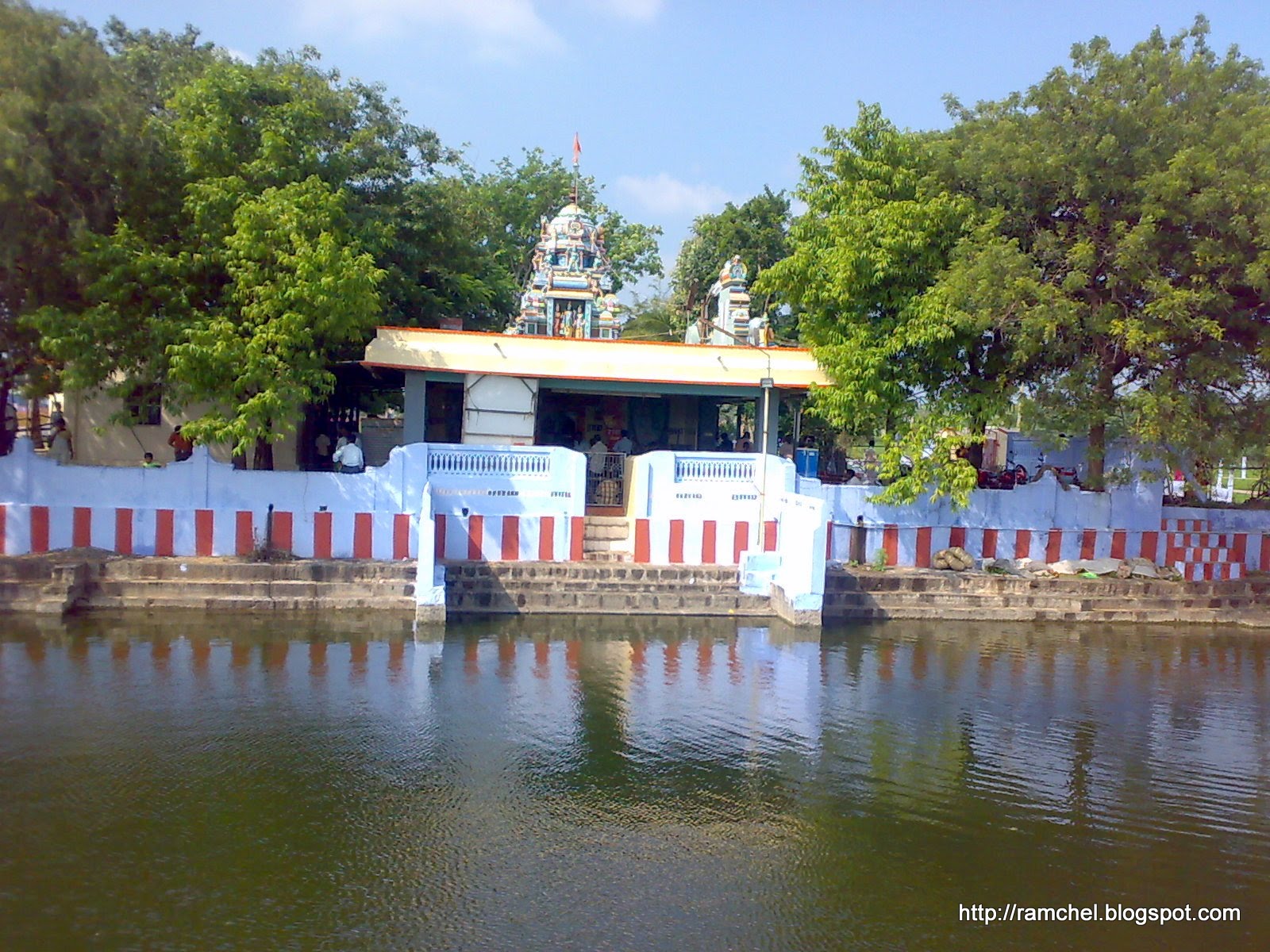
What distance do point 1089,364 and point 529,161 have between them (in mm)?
24089

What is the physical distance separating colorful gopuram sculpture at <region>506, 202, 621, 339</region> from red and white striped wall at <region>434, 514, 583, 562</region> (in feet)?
20.8

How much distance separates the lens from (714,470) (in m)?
14.8

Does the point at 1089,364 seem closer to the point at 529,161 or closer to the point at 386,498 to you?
the point at 386,498

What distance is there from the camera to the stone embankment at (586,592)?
506 inches

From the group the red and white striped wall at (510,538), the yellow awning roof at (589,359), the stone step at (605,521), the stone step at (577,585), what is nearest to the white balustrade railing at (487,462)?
the red and white striped wall at (510,538)

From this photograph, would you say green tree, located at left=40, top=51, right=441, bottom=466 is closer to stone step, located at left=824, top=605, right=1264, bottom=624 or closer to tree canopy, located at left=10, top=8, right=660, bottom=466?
tree canopy, located at left=10, top=8, right=660, bottom=466

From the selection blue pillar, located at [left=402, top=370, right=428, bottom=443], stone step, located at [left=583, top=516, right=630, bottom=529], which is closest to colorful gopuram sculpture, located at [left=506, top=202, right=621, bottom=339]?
blue pillar, located at [left=402, top=370, right=428, bottom=443]

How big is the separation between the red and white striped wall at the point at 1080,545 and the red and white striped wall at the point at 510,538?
154 inches

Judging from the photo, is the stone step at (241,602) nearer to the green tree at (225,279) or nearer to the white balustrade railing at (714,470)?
the green tree at (225,279)

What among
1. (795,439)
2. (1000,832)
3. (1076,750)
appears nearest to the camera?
(1000,832)

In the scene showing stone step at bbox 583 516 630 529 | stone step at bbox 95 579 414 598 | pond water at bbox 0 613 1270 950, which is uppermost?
stone step at bbox 583 516 630 529

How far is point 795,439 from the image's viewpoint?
18938mm

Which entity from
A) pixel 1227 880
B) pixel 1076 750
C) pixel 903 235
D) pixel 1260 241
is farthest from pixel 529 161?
pixel 1227 880

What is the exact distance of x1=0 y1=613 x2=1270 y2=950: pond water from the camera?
18.6 feet
